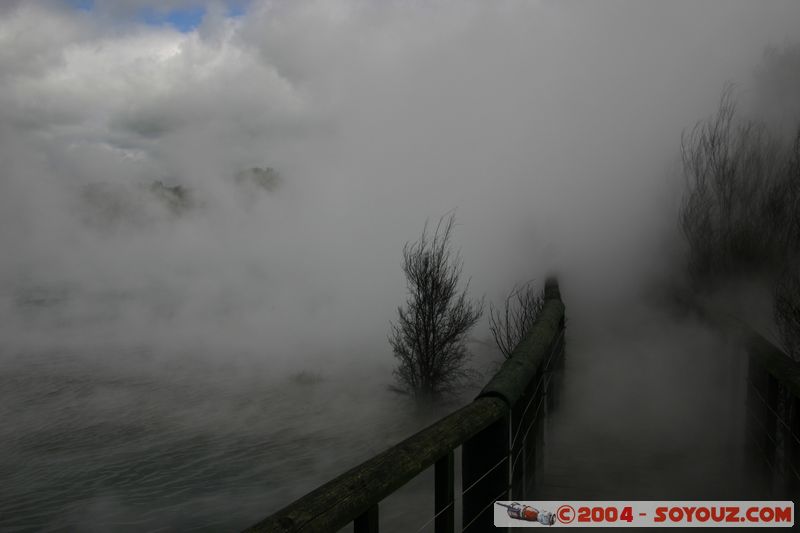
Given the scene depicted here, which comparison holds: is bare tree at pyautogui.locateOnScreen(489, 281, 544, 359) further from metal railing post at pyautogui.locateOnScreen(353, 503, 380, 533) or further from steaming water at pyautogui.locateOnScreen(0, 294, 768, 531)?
metal railing post at pyautogui.locateOnScreen(353, 503, 380, 533)

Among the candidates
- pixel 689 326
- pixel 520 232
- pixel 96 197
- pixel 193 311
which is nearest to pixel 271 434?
pixel 689 326

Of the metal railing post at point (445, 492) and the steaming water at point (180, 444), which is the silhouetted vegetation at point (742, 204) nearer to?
the steaming water at point (180, 444)

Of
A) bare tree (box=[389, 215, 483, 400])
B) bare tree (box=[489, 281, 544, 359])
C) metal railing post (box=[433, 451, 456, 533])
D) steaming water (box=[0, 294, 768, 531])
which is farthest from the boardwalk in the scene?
bare tree (box=[389, 215, 483, 400])

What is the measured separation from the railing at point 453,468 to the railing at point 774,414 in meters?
1.17

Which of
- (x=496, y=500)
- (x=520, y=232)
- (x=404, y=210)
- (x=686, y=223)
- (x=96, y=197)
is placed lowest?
(x=496, y=500)

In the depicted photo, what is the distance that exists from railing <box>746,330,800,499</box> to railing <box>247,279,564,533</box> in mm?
1172

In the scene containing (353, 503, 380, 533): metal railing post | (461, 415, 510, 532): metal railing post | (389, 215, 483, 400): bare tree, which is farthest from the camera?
(389, 215, 483, 400): bare tree

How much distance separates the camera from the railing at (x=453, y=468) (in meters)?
1.40

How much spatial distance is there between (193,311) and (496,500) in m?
55.1

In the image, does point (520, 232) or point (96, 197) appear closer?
point (520, 232)

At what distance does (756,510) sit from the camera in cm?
352

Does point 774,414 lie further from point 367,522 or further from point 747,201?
point 747,201

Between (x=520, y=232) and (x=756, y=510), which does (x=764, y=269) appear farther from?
(x=520, y=232)

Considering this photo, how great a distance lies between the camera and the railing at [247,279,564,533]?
140cm
